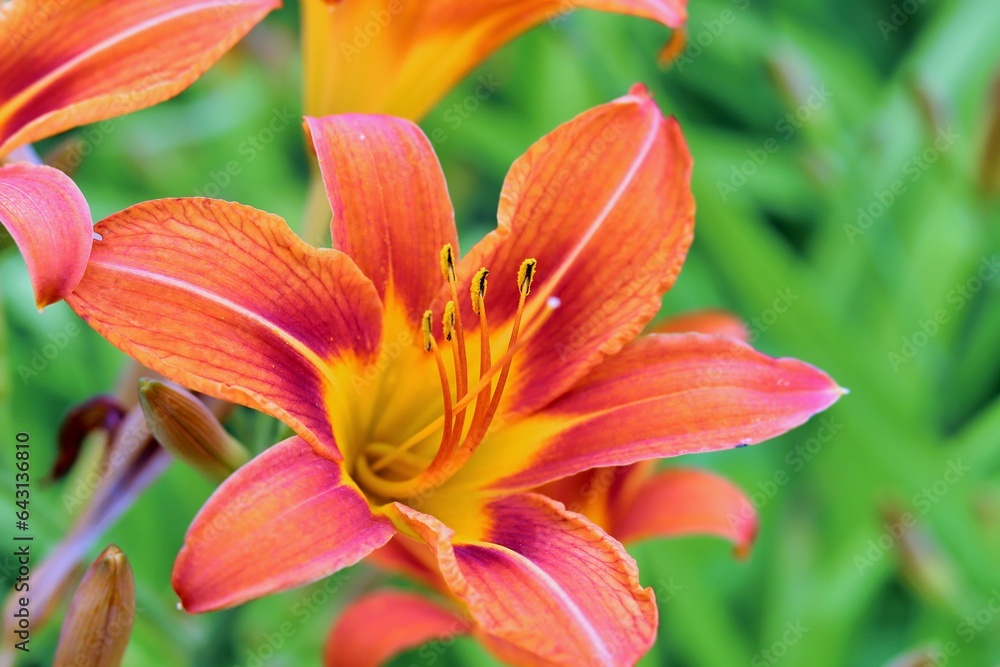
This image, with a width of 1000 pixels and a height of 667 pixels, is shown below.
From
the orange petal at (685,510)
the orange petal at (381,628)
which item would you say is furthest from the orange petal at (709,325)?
the orange petal at (381,628)

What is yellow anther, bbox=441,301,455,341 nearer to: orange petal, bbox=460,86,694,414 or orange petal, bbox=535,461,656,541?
orange petal, bbox=460,86,694,414

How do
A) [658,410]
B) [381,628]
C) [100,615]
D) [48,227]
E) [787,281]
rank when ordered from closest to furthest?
1. [48,227]
2. [100,615]
3. [658,410]
4. [381,628]
5. [787,281]

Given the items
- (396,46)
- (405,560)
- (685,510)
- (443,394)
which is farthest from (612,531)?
(396,46)

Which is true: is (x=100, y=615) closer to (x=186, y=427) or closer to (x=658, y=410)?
(x=186, y=427)

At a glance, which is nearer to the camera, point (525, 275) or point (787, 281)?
point (525, 275)

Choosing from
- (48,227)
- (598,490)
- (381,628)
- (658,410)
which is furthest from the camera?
(381,628)

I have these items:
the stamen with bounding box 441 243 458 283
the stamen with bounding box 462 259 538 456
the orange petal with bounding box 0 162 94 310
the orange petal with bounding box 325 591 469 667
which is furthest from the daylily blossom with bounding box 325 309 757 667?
the orange petal with bounding box 0 162 94 310

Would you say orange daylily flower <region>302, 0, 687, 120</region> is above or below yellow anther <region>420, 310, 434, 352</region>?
above

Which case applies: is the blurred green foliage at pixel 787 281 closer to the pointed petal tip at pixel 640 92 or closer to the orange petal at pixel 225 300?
the orange petal at pixel 225 300
